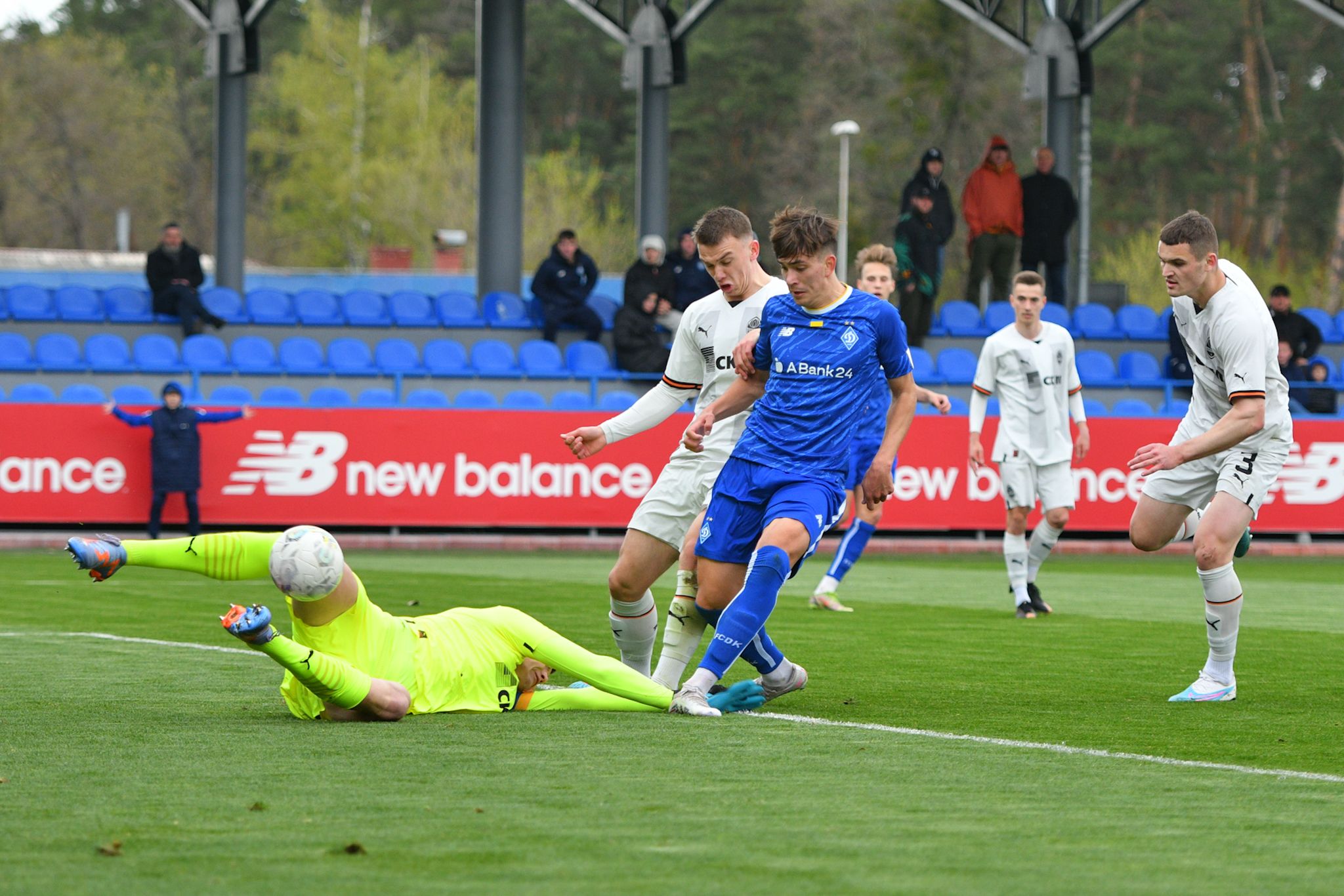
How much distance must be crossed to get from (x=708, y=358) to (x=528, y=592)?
6.63 metres

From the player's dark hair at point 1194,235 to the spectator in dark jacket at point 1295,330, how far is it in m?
16.1

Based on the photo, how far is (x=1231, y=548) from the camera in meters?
8.35

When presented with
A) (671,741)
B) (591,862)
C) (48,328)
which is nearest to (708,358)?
(671,741)

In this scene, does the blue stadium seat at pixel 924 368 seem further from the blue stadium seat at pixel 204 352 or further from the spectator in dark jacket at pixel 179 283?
the spectator in dark jacket at pixel 179 283

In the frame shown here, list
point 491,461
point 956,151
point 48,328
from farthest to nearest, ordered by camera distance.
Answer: point 956,151 → point 48,328 → point 491,461

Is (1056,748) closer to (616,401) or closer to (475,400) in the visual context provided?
(475,400)

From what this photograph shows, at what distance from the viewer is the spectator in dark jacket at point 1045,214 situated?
84.4 ft

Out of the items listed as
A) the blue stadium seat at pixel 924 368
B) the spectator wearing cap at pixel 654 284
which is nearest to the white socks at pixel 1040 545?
the blue stadium seat at pixel 924 368

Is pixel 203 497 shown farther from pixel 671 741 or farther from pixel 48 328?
pixel 671 741

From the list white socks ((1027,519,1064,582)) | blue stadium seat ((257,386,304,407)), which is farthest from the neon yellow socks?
blue stadium seat ((257,386,304,407))

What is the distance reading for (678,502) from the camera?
785 cm

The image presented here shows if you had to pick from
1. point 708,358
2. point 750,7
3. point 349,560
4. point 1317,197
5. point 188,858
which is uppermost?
point 750,7

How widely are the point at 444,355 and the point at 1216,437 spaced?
16338 mm

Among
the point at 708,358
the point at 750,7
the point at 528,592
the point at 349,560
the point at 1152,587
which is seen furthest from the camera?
the point at 750,7
